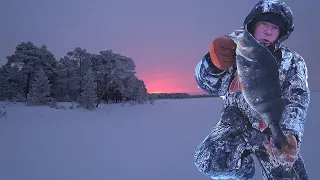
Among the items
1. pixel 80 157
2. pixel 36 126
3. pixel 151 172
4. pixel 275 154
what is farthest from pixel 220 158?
pixel 36 126

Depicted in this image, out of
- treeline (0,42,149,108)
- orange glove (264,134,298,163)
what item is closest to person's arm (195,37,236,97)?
orange glove (264,134,298,163)

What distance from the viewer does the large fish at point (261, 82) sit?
1.88 m

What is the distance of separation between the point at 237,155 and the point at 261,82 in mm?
867

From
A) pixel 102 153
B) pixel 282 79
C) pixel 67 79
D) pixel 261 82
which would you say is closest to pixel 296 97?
pixel 282 79

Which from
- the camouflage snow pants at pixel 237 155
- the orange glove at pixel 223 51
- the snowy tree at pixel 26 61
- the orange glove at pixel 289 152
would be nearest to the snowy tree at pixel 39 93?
the snowy tree at pixel 26 61

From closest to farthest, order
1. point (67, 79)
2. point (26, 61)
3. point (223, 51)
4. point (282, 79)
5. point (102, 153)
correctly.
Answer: point (223, 51), point (282, 79), point (102, 153), point (26, 61), point (67, 79)

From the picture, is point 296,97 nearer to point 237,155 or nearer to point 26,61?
point 237,155

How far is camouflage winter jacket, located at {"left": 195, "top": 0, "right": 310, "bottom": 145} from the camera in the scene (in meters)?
2.22

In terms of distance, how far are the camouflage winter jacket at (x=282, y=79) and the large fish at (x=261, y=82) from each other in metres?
0.25

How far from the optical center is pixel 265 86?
1.92 m

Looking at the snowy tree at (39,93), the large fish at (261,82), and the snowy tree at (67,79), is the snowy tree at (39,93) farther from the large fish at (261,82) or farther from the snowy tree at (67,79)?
the large fish at (261,82)

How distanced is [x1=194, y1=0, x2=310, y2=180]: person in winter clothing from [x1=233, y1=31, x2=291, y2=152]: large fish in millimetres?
132

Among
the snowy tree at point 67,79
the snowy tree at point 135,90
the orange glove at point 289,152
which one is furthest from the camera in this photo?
the snowy tree at point 67,79

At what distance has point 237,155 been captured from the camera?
237cm
